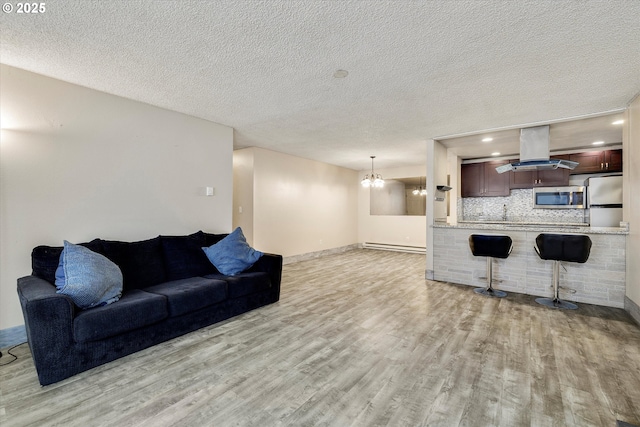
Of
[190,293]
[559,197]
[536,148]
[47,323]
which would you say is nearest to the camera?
[47,323]

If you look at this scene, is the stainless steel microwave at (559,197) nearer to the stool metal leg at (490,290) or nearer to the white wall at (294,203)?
the stool metal leg at (490,290)

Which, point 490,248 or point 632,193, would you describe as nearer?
point 632,193

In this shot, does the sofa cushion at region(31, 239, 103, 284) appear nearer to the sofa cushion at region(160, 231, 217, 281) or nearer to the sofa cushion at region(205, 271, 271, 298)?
the sofa cushion at region(160, 231, 217, 281)

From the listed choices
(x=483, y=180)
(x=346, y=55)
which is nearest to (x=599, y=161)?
(x=483, y=180)

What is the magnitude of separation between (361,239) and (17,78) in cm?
805

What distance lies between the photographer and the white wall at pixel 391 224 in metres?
8.10

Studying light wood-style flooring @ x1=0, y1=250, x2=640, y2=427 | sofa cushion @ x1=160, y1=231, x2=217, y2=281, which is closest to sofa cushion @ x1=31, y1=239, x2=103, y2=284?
light wood-style flooring @ x1=0, y1=250, x2=640, y2=427

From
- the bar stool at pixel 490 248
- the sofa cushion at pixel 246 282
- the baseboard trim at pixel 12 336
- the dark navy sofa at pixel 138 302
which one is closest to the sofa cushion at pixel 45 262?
the dark navy sofa at pixel 138 302

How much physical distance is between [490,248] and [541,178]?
310cm

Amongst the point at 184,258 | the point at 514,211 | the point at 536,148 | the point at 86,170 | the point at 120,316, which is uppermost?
the point at 536,148

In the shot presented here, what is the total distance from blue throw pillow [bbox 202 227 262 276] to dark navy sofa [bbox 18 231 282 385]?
0.35 feet

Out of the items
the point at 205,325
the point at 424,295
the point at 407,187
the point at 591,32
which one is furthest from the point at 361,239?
the point at 591,32

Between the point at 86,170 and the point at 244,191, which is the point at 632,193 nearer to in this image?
the point at 244,191

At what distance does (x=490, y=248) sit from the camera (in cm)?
413
